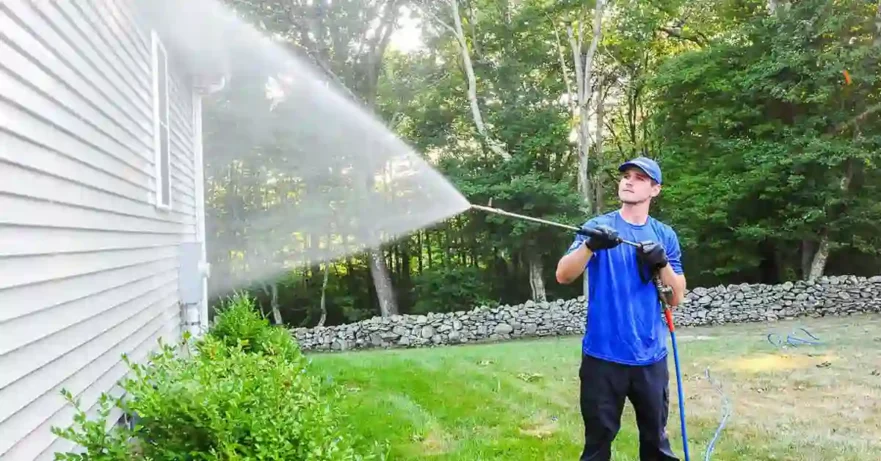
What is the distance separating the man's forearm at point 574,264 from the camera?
2.94 m

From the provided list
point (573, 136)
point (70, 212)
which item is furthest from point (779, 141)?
point (70, 212)

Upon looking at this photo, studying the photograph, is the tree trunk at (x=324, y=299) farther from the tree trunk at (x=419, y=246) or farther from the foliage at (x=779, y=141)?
the foliage at (x=779, y=141)

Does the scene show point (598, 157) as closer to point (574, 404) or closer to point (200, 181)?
point (200, 181)

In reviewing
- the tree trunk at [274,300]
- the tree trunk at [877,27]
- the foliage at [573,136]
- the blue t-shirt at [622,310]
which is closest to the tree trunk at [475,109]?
→ the foliage at [573,136]

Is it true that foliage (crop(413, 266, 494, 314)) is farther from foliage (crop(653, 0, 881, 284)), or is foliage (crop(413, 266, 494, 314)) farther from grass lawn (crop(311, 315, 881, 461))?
grass lawn (crop(311, 315, 881, 461))

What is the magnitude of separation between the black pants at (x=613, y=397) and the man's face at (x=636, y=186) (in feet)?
2.45

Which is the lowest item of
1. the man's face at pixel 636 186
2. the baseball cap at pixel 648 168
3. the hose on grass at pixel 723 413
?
the hose on grass at pixel 723 413

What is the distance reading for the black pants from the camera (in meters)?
2.98

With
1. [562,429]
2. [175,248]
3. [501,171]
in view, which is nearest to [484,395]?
[562,429]

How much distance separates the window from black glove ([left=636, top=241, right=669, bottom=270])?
12.5 ft

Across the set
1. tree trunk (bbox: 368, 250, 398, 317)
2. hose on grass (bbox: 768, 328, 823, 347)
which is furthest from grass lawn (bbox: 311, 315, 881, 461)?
tree trunk (bbox: 368, 250, 398, 317)

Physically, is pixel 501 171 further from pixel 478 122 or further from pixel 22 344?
pixel 22 344

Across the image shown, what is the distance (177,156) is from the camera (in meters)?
6.70

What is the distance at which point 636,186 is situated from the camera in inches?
122
